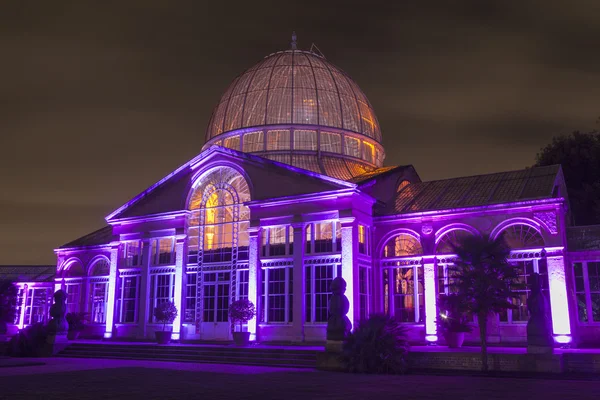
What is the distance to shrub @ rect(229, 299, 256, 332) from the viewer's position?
2731 cm

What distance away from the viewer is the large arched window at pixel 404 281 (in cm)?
2784

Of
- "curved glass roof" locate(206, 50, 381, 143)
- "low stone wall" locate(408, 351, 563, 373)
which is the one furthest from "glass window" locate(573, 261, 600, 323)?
"curved glass roof" locate(206, 50, 381, 143)

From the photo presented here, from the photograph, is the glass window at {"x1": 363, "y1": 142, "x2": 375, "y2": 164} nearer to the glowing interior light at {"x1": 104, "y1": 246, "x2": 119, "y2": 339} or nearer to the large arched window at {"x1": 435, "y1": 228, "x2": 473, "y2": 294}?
the large arched window at {"x1": 435, "y1": 228, "x2": 473, "y2": 294}

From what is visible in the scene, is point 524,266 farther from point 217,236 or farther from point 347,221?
point 217,236

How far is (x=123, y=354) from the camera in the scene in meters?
26.3

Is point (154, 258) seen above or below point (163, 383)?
above

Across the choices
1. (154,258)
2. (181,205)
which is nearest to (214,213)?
(181,205)

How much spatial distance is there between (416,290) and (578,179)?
17910mm

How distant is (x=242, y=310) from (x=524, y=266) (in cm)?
1315

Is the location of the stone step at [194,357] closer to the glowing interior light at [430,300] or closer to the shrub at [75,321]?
the shrub at [75,321]

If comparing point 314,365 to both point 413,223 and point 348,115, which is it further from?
point 348,115

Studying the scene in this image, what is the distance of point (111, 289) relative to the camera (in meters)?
33.9

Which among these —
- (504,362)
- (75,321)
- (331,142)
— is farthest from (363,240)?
(75,321)

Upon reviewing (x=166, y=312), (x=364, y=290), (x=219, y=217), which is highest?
(x=219, y=217)
